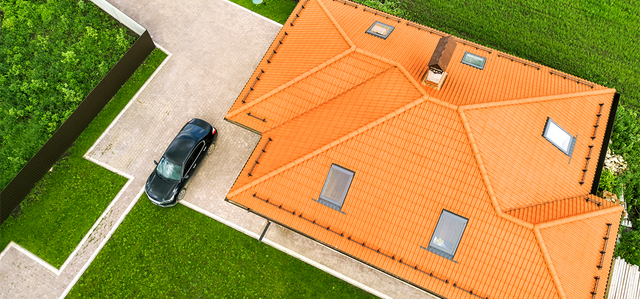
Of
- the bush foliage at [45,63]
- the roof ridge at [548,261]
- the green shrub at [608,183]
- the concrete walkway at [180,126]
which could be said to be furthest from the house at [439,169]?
the bush foliage at [45,63]

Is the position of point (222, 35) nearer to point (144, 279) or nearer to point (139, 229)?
point (139, 229)

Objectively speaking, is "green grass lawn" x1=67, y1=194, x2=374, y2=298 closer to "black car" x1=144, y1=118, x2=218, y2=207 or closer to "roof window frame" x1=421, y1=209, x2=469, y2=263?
"black car" x1=144, y1=118, x2=218, y2=207

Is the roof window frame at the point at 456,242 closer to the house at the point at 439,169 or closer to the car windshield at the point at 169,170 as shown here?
the house at the point at 439,169

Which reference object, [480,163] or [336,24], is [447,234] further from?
[336,24]

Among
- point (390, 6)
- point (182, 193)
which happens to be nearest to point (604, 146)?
point (390, 6)

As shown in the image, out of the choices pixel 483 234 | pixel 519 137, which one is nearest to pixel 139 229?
pixel 483 234
